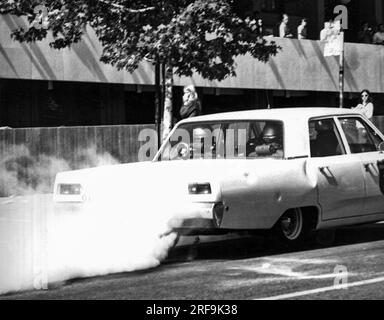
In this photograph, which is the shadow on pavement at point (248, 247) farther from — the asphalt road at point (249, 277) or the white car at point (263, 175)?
the white car at point (263, 175)

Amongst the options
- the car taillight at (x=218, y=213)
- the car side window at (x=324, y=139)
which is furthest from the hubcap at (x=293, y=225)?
the car taillight at (x=218, y=213)

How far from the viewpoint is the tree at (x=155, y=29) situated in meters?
14.8

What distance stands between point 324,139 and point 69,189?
113 inches

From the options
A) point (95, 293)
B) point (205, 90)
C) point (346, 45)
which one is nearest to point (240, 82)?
point (205, 90)

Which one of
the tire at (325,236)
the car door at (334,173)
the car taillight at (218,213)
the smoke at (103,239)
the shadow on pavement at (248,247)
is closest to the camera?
the smoke at (103,239)

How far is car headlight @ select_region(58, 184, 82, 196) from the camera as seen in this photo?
879cm

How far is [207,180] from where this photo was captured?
833 centimetres

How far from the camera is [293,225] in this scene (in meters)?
9.25

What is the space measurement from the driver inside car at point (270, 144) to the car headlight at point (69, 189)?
6.42 feet

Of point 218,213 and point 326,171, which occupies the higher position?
point 326,171

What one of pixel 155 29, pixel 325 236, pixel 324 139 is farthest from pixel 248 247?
pixel 155 29

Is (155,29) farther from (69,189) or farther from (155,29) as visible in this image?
(69,189)

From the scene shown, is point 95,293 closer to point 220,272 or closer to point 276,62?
point 220,272

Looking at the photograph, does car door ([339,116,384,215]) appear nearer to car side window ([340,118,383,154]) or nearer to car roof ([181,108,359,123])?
car side window ([340,118,383,154])
